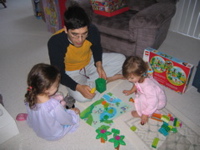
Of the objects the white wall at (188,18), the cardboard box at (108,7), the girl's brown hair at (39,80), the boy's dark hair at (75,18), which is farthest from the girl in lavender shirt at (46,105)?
the white wall at (188,18)

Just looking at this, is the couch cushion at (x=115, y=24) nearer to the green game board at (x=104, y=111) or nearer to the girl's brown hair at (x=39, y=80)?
the green game board at (x=104, y=111)

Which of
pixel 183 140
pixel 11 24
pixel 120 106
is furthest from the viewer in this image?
pixel 11 24

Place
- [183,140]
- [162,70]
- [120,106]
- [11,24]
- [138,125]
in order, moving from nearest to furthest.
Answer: [183,140], [138,125], [120,106], [162,70], [11,24]

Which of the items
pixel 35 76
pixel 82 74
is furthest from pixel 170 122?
pixel 35 76

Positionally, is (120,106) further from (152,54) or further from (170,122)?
(152,54)

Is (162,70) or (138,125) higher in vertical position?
(162,70)

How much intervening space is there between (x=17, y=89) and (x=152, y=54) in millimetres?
1254

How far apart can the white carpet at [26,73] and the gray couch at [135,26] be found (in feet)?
1.33

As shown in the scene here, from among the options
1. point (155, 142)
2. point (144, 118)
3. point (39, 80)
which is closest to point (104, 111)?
point (144, 118)

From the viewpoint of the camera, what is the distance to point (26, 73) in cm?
182

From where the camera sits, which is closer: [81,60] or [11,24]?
[81,60]

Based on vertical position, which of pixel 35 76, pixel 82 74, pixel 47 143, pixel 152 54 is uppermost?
pixel 35 76

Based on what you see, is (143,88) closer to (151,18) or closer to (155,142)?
(155,142)

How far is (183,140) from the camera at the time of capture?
3.84ft
